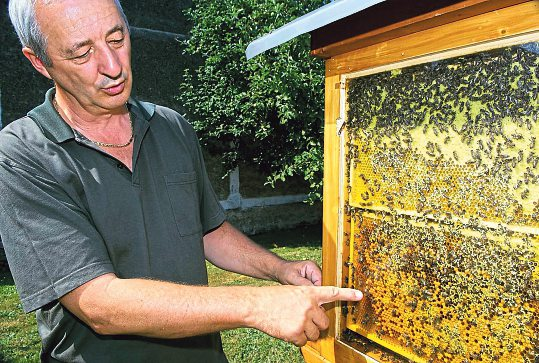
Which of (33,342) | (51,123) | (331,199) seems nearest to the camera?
(51,123)

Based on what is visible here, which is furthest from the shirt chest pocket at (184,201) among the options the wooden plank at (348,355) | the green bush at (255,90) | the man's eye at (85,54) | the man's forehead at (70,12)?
the green bush at (255,90)

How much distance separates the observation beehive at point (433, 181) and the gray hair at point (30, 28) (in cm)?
104

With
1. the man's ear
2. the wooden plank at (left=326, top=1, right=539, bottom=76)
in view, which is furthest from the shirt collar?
the wooden plank at (left=326, top=1, right=539, bottom=76)

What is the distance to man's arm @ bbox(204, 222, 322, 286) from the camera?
1.91 metres

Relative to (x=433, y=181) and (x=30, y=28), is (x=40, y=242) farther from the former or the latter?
(x=433, y=181)

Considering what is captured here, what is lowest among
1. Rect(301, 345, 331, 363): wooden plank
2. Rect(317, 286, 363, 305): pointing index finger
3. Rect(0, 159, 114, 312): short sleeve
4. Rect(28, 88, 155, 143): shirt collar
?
Rect(301, 345, 331, 363): wooden plank

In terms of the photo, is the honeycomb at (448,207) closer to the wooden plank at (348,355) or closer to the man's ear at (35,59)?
the wooden plank at (348,355)

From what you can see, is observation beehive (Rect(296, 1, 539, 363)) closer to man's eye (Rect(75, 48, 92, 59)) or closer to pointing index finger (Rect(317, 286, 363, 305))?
pointing index finger (Rect(317, 286, 363, 305))

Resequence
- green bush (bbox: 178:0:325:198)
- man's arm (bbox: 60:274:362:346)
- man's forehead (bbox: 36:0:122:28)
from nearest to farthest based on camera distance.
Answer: man's arm (bbox: 60:274:362:346) → man's forehead (bbox: 36:0:122:28) → green bush (bbox: 178:0:325:198)

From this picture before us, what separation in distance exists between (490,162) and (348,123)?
0.60 m

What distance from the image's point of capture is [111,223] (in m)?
1.59

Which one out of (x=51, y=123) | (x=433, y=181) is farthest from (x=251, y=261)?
(x=51, y=123)

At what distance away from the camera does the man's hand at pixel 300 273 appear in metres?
1.89

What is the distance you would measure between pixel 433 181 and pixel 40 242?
1310 mm
